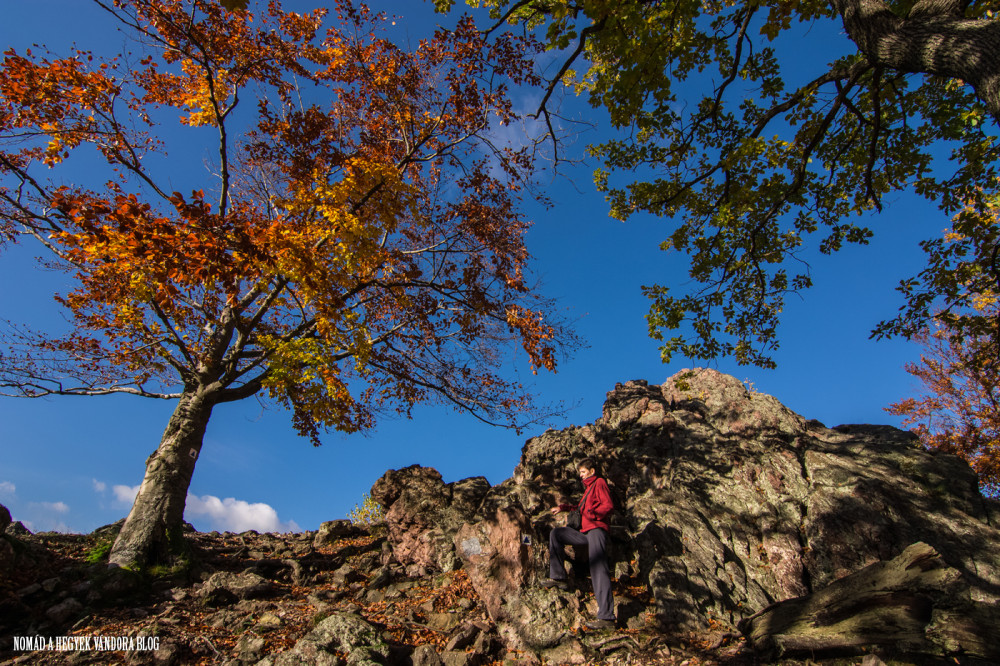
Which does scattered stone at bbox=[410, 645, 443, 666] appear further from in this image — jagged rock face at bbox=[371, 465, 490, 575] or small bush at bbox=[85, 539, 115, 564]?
small bush at bbox=[85, 539, 115, 564]

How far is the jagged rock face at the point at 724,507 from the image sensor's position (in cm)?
695

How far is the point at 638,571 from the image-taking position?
307 inches

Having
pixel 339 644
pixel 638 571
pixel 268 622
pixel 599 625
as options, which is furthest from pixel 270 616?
pixel 638 571

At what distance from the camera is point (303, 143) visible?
9930mm

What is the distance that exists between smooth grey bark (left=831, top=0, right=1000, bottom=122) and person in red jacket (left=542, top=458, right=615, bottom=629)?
6.46m

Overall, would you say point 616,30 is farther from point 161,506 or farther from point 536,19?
point 161,506

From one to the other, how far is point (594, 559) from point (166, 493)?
8425mm

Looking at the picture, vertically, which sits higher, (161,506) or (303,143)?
(303,143)

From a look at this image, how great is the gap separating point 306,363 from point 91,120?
24.2 feet

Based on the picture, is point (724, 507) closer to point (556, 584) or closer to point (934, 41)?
point (556, 584)

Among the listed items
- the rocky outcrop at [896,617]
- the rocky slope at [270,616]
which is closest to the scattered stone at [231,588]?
the rocky slope at [270,616]

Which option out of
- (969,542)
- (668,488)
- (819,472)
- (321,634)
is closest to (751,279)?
(819,472)

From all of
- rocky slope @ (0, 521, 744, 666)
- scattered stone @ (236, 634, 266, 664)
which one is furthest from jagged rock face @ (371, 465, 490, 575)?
scattered stone @ (236, 634, 266, 664)

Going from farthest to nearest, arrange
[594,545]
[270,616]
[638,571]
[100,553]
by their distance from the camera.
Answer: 1. [100,553]
2. [638,571]
3. [594,545]
4. [270,616]
